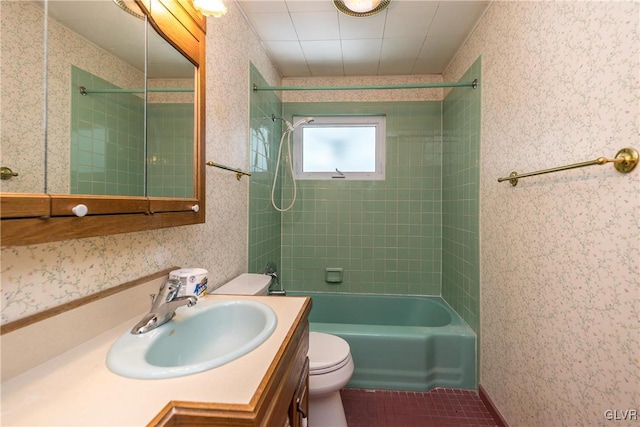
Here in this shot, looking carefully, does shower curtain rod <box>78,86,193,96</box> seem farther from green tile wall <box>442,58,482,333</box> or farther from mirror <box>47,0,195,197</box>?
green tile wall <box>442,58,482,333</box>

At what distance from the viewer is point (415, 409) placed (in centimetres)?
162

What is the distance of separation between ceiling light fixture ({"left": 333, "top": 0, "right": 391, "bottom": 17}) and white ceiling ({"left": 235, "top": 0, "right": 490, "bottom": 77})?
0.17 feet

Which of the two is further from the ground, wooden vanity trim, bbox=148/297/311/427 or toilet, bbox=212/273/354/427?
wooden vanity trim, bbox=148/297/311/427

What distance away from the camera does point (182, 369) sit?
565mm

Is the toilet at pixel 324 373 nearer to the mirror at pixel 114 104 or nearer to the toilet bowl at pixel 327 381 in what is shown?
the toilet bowl at pixel 327 381

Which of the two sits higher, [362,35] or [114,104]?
[362,35]

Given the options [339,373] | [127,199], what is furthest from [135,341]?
[339,373]

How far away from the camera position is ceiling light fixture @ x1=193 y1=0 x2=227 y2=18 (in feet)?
3.35

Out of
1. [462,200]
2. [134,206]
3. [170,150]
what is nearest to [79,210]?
[134,206]

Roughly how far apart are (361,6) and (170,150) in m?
1.38

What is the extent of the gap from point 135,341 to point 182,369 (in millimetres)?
221

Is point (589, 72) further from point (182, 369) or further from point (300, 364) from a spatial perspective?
point (182, 369)

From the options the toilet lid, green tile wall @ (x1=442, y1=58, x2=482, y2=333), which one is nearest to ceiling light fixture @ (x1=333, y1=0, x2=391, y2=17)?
green tile wall @ (x1=442, y1=58, x2=482, y2=333)

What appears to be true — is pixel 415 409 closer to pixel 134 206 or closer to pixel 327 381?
pixel 327 381
